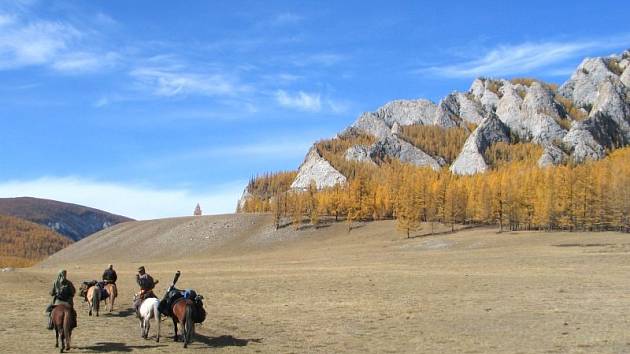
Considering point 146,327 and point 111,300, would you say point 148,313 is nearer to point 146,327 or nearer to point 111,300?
point 146,327

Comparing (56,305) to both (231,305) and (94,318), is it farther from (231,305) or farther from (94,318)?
(231,305)

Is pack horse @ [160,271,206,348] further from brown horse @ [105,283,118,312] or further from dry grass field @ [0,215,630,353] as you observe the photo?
brown horse @ [105,283,118,312]

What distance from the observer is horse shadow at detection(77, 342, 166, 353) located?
851 inches

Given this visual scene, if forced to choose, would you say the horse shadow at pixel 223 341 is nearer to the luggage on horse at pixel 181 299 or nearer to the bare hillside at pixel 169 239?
the luggage on horse at pixel 181 299

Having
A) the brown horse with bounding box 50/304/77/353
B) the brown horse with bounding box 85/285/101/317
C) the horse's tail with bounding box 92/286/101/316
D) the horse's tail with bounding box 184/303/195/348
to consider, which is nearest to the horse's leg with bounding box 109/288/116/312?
the brown horse with bounding box 85/285/101/317

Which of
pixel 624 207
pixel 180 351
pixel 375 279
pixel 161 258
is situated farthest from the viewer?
pixel 161 258

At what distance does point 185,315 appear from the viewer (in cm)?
2280

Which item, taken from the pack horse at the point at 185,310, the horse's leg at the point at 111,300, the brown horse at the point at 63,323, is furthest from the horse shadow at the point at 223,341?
the horse's leg at the point at 111,300

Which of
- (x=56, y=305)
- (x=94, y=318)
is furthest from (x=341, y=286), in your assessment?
(x=56, y=305)

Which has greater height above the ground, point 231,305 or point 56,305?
point 56,305

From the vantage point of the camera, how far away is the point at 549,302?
107ft

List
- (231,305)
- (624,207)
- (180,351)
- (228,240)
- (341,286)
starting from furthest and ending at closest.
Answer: (228,240)
(624,207)
(341,286)
(231,305)
(180,351)

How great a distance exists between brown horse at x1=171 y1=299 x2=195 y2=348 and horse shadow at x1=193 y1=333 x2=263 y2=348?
0.95 metres

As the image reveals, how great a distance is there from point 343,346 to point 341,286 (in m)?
22.3
